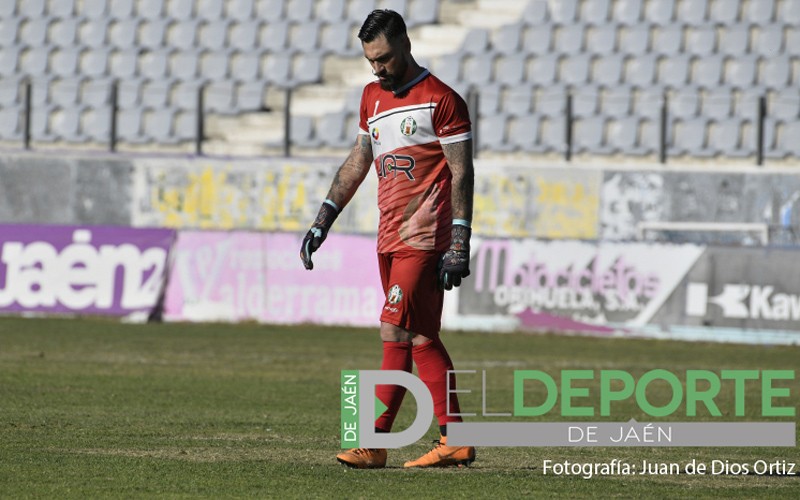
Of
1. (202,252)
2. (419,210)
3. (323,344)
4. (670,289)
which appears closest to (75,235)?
(202,252)

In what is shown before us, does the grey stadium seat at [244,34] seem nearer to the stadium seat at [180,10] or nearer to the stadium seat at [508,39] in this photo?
the stadium seat at [180,10]

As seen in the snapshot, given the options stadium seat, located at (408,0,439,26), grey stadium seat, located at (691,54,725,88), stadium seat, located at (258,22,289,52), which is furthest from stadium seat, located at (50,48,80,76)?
grey stadium seat, located at (691,54,725,88)

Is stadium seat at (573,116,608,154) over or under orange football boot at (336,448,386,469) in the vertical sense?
over

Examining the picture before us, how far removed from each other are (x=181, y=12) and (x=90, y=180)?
4.79 meters

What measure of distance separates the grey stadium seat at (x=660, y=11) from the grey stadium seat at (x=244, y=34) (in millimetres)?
6890

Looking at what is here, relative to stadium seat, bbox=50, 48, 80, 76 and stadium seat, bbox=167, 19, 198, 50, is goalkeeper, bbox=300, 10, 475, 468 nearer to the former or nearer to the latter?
stadium seat, bbox=167, 19, 198, 50

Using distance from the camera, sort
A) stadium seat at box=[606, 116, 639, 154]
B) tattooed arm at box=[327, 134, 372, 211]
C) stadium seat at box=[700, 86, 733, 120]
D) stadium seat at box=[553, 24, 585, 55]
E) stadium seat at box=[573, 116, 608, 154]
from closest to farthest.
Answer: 1. tattooed arm at box=[327, 134, 372, 211]
2. stadium seat at box=[700, 86, 733, 120]
3. stadium seat at box=[606, 116, 639, 154]
4. stadium seat at box=[573, 116, 608, 154]
5. stadium seat at box=[553, 24, 585, 55]

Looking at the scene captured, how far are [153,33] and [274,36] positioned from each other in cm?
236

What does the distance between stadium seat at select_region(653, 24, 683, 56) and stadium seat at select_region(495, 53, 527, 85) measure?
2.18 meters

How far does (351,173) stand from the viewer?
753 centimetres

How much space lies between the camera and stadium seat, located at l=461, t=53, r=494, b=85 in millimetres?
24172

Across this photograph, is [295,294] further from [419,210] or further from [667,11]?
[419,210]

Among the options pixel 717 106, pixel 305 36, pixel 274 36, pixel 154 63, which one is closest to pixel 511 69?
pixel 717 106

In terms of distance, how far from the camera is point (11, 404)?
32.8ft
